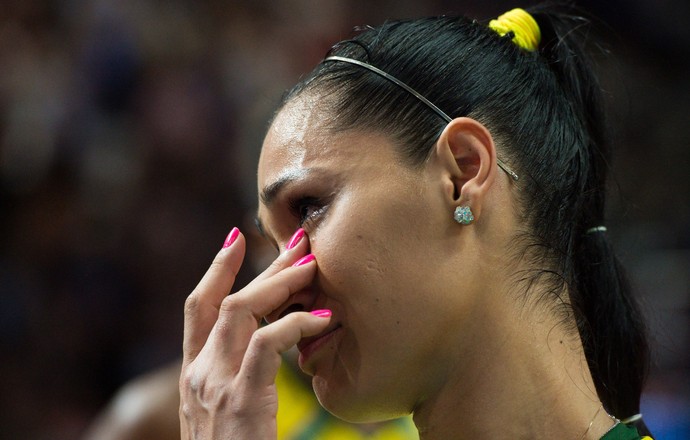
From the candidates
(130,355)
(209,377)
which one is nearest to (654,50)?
(130,355)

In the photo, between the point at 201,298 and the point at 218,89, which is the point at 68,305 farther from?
the point at 201,298

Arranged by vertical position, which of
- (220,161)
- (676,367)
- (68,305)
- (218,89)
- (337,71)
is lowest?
(676,367)

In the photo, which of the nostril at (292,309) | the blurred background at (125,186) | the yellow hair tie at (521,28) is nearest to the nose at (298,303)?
the nostril at (292,309)

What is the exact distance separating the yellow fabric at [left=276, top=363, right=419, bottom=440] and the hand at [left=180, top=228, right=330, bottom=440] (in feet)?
3.85

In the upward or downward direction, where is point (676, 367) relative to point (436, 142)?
downward

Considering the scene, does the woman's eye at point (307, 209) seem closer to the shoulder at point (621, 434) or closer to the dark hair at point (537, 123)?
the dark hair at point (537, 123)

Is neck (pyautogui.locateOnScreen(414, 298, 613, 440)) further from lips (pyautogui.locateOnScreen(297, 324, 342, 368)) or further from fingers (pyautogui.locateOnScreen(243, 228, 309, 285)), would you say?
fingers (pyautogui.locateOnScreen(243, 228, 309, 285))

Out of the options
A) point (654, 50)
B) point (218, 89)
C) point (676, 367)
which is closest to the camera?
point (676, 367)

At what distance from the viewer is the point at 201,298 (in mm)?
1727

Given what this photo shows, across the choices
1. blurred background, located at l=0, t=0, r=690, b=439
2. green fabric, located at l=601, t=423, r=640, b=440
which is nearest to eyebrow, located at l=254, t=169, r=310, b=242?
green fabric, located at l=601, t=423, r=640, b=440

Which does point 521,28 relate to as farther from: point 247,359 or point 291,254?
point 247,359

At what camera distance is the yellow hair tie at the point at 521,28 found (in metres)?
1.88

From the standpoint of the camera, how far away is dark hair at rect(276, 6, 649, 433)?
63.2 inches

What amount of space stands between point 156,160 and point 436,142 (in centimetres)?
270
